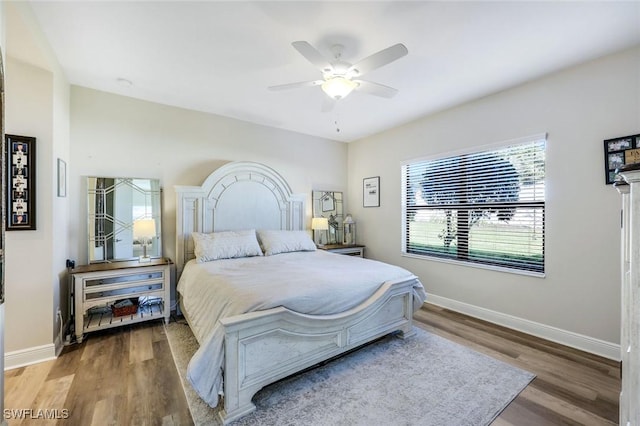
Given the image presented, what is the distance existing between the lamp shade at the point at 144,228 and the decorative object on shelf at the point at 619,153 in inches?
178

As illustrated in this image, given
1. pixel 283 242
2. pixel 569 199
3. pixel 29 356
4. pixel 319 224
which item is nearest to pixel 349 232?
Answer: pixel 319 224

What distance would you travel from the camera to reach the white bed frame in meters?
1.75

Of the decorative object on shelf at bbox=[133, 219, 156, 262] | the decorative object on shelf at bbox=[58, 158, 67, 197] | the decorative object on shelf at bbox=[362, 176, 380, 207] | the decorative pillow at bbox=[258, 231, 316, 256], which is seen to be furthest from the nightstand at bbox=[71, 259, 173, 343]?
the decorative object on shelf at bbox=[362, 176, 380, 207]

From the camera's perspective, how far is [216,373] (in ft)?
5.47

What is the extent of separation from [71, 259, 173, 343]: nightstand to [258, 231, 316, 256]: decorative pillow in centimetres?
117

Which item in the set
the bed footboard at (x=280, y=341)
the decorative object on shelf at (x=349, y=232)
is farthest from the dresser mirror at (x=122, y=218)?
the decorative object on shelf at (x=349, y=232)

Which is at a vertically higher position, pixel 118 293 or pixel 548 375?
pixel 118 293

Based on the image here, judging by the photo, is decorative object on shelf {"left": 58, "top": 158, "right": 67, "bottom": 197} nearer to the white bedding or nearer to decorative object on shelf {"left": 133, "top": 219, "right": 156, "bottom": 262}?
decorative object on shelf {"left": 133, "top": 219, "right": 156, "bottom": 262}

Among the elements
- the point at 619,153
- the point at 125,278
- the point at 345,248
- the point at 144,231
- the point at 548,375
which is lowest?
the point at 548,375

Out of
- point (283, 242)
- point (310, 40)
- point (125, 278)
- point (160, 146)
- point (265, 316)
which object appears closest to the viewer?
point (265, 316)

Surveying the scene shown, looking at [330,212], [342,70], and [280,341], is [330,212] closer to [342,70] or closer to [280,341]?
[342,70]

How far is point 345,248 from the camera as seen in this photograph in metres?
4.55

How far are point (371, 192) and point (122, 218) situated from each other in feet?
11.9

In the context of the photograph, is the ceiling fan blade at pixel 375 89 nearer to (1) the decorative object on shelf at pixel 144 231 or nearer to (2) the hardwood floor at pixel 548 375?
(2) the hardwood floor at pixel 548 375
